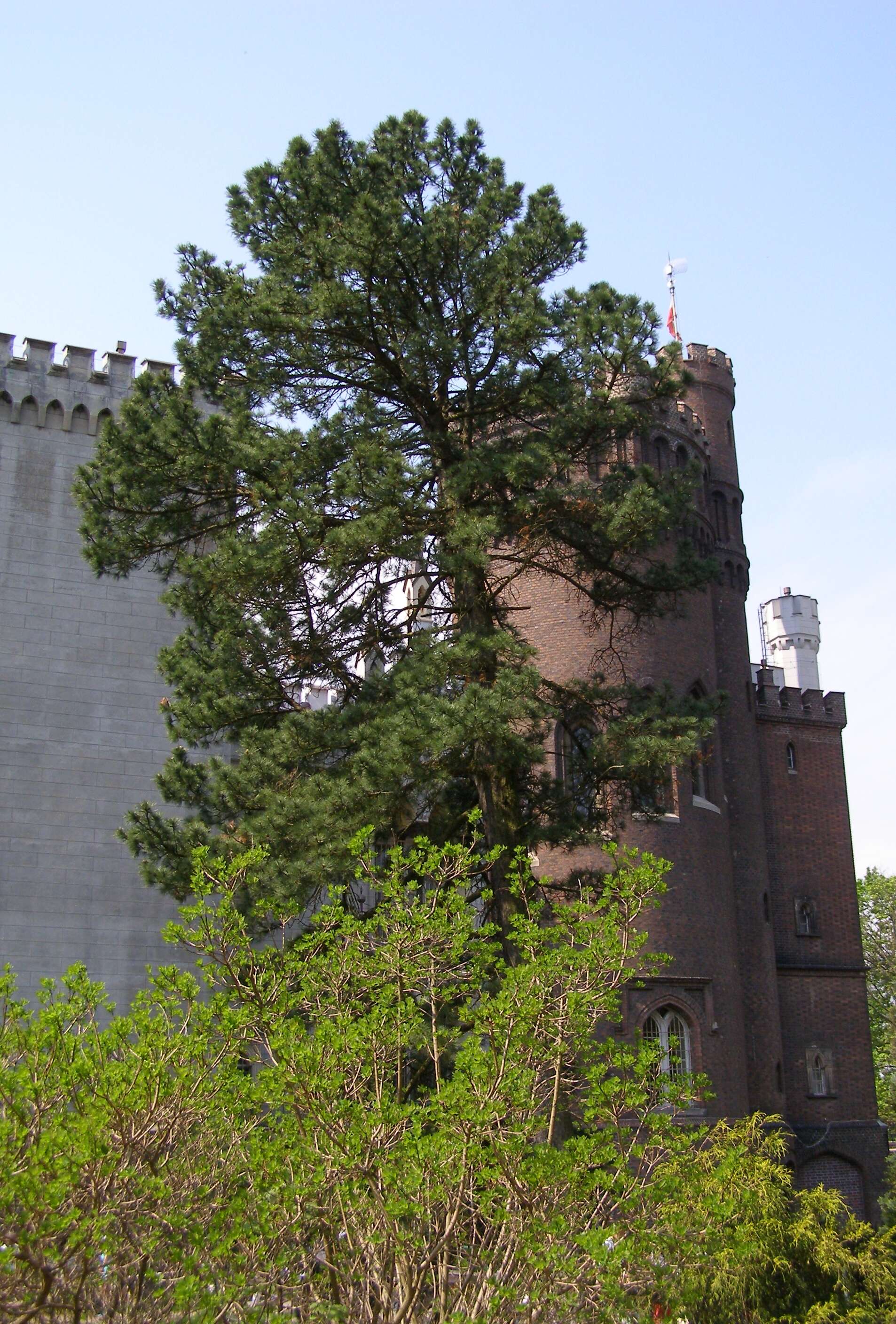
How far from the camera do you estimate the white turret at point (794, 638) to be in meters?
37.1

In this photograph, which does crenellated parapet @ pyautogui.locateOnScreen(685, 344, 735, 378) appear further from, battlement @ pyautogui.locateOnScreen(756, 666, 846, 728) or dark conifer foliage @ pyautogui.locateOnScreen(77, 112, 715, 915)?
dark conifer foliage @ pyautogui.locateOnScreen(77, 112, 715, 915)

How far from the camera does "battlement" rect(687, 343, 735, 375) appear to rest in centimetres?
2773

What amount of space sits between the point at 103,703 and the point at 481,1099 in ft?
49.1

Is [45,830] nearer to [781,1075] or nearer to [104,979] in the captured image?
[104,979]

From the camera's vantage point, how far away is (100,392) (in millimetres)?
21641

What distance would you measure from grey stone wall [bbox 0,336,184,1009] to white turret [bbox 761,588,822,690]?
21.0 metres

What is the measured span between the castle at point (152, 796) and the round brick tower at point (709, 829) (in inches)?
1.7

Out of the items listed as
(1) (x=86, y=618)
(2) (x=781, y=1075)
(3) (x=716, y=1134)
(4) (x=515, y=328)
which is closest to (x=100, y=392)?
(1) (x=86, y=618)

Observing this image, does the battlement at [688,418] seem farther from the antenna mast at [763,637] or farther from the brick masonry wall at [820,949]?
the antenna mast at [763,637]

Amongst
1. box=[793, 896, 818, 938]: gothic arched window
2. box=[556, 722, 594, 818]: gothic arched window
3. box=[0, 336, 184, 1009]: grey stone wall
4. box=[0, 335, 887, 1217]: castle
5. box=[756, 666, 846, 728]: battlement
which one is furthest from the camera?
box=[756, 666, 846, 728]: battlement

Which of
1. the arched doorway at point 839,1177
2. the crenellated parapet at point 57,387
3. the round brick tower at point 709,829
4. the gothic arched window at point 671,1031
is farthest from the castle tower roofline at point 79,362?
the arched doorway at point 839,1177

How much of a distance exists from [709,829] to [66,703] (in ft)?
34.2

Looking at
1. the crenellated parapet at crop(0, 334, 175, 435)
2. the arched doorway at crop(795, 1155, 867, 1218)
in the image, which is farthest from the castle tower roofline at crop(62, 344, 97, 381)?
the arched doorway at crop(795, 1155, 867, 1218)

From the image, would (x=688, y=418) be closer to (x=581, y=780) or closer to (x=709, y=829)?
(x=709, y=829)
